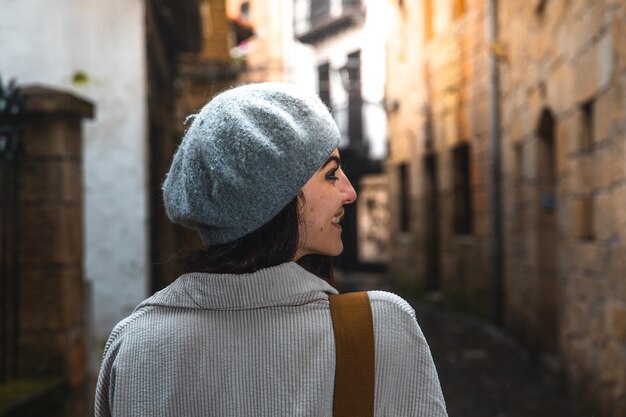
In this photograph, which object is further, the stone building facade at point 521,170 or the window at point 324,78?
the window at point 324,78

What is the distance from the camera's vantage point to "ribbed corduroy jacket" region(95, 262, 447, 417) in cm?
118

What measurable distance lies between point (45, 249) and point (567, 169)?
3.55 metres

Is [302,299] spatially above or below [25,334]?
above

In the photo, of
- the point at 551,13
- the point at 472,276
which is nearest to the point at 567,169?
the point at 551,13

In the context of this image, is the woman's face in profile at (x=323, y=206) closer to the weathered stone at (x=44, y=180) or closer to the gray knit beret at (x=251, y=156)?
the gray knit beret at (x=251, y=156)

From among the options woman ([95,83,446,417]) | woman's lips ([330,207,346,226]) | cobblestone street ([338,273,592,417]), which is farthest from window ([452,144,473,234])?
woman ([95,83,446,417])

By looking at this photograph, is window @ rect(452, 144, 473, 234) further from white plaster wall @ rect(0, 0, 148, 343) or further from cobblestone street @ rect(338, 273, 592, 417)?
white plaster wall @ rect(0, 0, 148, 343)

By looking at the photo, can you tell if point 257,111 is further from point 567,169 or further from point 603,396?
point 567,169

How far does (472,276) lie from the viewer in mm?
10625

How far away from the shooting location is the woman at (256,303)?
1.19 meters

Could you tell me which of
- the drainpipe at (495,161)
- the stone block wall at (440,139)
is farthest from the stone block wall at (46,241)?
the stone block wall at (440,139)

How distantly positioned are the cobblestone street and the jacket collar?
4.44 meters

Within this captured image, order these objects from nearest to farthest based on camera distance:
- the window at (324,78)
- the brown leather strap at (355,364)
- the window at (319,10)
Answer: the brown leather strap at (355,364) < the window at (324,78) < the window at (319,10)

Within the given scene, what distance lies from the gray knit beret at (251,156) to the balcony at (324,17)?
19579mm
